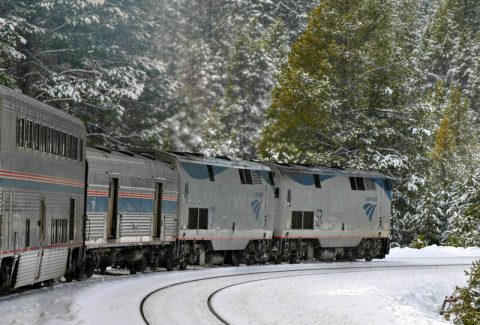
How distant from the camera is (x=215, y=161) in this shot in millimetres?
35969

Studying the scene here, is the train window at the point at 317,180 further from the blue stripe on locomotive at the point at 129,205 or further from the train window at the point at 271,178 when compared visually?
the blue stripe on locomotive at the point at 129,205

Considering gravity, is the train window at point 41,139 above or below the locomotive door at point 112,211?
above

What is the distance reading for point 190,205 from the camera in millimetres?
34219

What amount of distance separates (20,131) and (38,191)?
1792mm

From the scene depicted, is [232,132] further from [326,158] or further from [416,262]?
[416,262]

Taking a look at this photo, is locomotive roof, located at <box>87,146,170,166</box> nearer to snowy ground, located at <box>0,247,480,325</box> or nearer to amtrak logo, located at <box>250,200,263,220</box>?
snowy ground, located at <box>0,247,480,325</box>

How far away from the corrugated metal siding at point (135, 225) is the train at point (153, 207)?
0.03 m

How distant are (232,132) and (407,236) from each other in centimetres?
1515

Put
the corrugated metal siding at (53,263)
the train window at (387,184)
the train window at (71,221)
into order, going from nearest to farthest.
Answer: the corrugated metal siding at (53,263) → the train window at (71,221) → the train window at (387,184)

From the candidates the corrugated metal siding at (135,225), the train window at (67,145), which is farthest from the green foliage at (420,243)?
the train window at (67,145)

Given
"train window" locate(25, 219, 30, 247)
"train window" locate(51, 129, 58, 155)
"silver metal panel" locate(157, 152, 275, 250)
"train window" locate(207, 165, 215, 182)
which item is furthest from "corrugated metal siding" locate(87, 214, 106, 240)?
"train window" locate(207, 165, 215, 182)

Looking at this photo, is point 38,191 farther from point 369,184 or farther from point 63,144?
point 369,184

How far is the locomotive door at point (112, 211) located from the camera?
27953 mm

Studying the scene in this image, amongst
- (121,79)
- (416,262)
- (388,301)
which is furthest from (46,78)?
(388,301)
